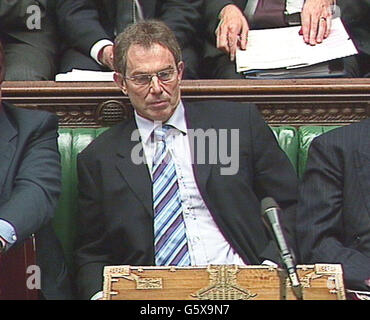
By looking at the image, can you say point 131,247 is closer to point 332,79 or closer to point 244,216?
point 244,216

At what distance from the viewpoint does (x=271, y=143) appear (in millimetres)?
2461

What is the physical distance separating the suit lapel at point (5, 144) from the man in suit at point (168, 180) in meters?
0.21

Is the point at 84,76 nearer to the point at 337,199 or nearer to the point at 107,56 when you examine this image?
the point at 107,56

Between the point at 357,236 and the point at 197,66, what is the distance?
2.86 ft

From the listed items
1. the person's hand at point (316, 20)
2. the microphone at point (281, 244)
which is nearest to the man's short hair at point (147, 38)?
the person's hand at point (316, 20)

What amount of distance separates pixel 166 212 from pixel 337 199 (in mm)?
405

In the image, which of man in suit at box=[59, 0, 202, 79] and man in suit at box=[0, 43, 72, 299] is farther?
man in suit at box=[59, 0, 202, 79]

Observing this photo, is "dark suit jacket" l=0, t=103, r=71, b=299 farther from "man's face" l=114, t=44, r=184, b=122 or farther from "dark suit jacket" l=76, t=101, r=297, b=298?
"man's face" l=114, t=44, r=184, b=122

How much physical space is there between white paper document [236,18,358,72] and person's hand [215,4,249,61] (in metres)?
0.03

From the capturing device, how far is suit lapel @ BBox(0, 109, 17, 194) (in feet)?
7.53

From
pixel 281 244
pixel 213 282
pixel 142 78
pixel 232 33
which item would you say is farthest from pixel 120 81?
pixel 281 244

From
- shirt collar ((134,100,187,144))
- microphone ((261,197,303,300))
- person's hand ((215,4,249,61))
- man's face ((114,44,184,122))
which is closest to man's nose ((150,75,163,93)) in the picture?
man's face ((114,44,184,122))

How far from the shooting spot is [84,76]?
2793 millimetres
